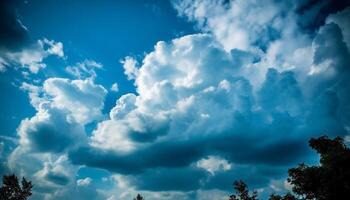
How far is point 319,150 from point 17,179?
69600mm

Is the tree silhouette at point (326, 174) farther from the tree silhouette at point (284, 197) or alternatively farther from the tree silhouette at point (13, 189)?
the tree silhouette at point (13, 189)

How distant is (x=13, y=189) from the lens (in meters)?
68.9

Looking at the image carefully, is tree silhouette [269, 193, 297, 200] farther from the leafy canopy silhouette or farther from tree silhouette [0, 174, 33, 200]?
tree silhouette [0, 174, 33, 200]

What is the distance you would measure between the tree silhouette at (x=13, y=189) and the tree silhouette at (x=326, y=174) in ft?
205

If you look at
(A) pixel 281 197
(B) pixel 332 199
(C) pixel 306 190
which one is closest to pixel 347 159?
(B) pixel 332 199

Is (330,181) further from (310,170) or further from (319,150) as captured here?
(319,150)

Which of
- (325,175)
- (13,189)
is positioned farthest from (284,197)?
(13,189)

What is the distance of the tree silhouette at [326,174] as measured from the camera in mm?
37750

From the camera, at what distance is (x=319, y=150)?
4606cm

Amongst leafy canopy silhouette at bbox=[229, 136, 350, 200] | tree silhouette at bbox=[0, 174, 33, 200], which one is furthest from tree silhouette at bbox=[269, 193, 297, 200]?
tree silhouette at bbox=[0, 174, 33, 200]

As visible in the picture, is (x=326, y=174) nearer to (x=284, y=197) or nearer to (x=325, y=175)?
(x=325, y=175)

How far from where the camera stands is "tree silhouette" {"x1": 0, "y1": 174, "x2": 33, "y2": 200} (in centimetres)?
6762

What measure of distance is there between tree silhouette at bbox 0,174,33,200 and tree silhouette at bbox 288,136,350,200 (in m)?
62.5

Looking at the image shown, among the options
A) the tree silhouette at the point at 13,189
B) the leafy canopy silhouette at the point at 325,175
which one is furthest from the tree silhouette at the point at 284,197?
the tree silhouette at the point at 13,189
